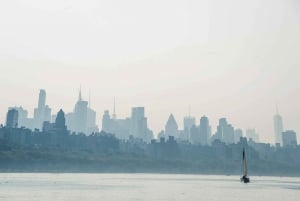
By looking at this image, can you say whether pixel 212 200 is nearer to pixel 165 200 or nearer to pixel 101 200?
pixel 165 200

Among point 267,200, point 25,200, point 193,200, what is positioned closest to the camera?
point 25,200

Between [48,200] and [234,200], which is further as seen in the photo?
[234,200]

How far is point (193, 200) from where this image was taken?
94125 millimetres

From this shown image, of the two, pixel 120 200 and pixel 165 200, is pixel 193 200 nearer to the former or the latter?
pixel 165 200

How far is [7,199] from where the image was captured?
89.4 m

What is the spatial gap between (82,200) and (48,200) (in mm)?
7476

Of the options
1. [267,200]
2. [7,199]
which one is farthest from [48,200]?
[267,200]

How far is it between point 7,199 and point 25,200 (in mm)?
4911

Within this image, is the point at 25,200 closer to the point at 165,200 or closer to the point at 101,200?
the point at 101,200

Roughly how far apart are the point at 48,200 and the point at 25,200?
509cm

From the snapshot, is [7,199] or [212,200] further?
[212,200]

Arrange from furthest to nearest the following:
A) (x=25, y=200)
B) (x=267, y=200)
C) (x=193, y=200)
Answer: (x=267, y=200), (x=193, y=200), (x=25, y=200)

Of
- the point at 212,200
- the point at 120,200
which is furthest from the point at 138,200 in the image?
the point at 212,200

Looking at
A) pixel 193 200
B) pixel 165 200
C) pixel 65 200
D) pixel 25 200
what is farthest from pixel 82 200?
pixel 193 200
